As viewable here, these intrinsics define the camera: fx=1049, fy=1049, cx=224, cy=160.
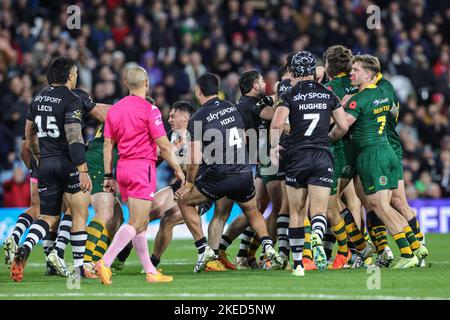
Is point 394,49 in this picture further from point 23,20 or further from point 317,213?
point 317,213

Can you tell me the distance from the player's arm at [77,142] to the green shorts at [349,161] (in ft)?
11.6

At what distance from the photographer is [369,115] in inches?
542

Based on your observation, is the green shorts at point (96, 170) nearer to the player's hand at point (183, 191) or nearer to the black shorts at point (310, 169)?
the player's hand at point (183, 191)

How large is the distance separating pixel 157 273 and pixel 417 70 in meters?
15.1

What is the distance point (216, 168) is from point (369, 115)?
212 cm

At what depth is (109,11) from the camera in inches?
1006

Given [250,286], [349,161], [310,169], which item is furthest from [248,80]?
[250,286]

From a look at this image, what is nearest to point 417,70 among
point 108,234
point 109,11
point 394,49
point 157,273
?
point 394,49

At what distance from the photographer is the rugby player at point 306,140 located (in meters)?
12.8

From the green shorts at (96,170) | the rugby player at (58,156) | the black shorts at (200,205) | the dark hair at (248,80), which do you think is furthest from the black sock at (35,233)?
the dark hair at (248,80)

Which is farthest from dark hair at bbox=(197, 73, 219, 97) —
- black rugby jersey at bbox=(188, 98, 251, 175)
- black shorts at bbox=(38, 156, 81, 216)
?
black shorts at bbox=(38, 156, 81, 216)

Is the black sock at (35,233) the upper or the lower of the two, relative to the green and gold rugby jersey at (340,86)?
lower

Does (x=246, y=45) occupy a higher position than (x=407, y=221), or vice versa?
(x=246, y=45)

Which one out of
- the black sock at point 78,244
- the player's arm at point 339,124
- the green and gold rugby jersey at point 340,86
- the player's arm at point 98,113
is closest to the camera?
the player's arm at point 339,124
